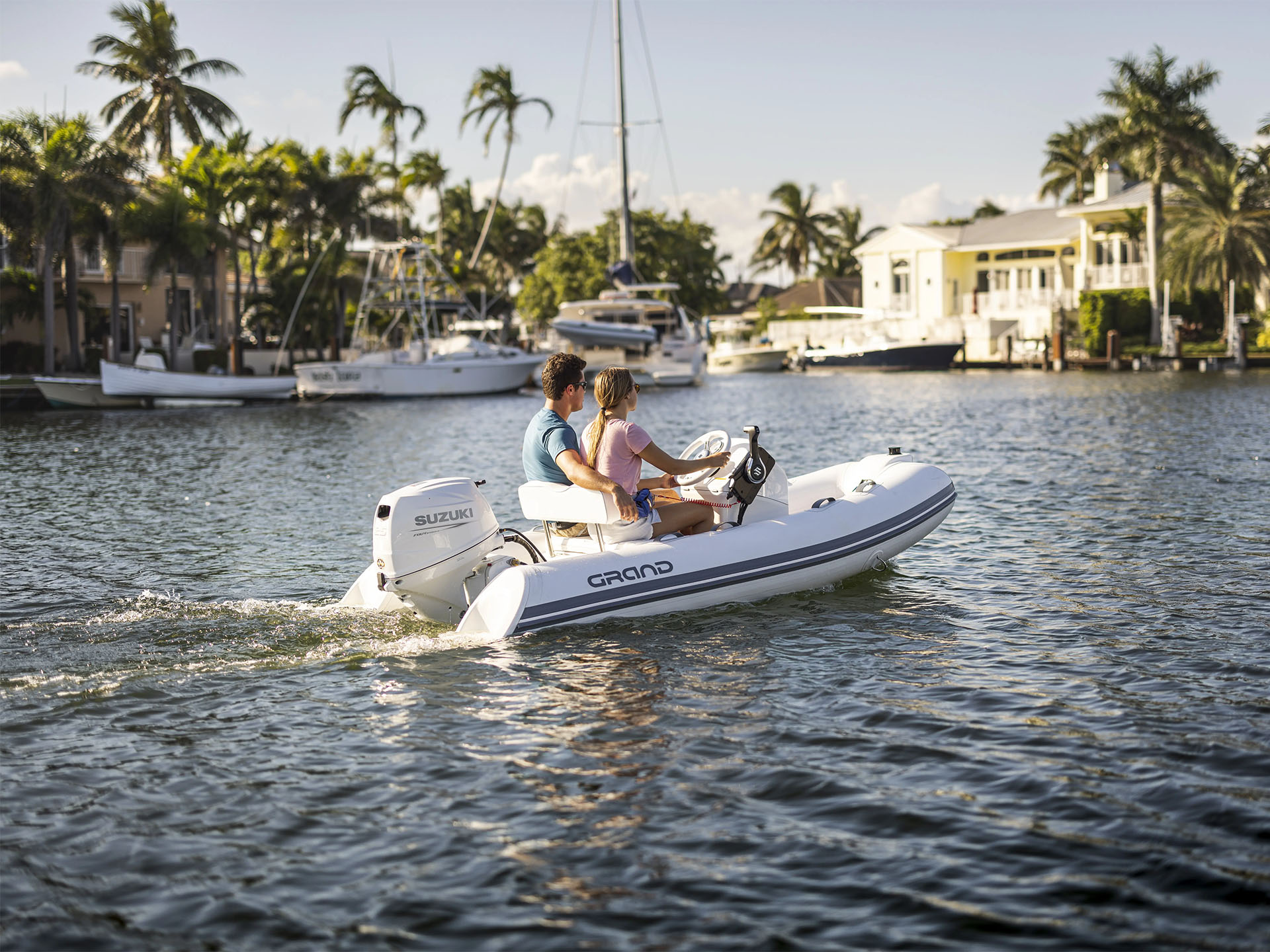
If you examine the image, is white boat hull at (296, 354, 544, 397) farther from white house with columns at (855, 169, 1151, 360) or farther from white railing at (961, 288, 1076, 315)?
white railing at (961, 288, 1076, 315)

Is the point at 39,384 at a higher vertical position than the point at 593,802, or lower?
higher

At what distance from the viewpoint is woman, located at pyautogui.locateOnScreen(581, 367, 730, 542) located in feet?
26.5

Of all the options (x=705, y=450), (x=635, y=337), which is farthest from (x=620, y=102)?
(x=705, y=450)

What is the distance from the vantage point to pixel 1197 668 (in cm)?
724

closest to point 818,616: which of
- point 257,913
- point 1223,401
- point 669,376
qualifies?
point 257,913

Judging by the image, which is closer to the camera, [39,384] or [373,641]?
[373,641]

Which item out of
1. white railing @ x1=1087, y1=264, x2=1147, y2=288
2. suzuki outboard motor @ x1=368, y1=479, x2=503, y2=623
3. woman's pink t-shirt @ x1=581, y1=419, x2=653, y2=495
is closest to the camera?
suzuki outboard motor @ x1=368, y1=479, x2=503, y2=623

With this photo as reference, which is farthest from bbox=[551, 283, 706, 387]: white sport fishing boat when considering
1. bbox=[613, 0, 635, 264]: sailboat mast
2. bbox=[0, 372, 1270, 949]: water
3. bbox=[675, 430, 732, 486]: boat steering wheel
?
bbox=[675, 430, 732, 486]: boat steering wheel

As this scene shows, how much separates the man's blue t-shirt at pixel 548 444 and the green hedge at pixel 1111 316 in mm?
49045

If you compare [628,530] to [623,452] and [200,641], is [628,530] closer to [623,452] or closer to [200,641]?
[623,452]

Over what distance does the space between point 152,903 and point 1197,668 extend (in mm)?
5758

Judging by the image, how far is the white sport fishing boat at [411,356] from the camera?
40844mm

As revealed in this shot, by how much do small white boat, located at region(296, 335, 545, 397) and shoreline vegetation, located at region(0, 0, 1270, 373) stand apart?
518 centimetres

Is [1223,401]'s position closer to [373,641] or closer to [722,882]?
[373,641]
